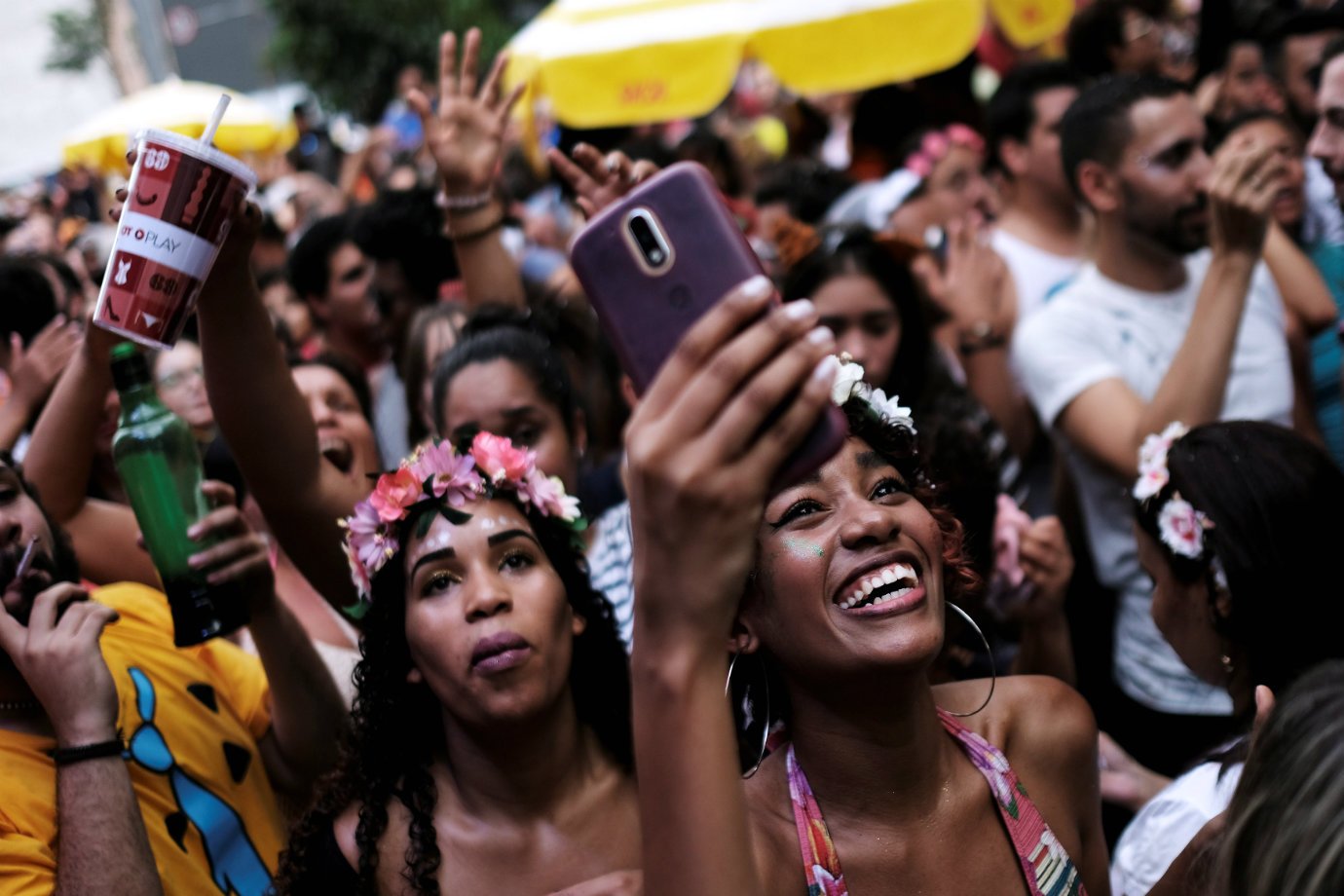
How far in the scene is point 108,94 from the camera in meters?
37.2

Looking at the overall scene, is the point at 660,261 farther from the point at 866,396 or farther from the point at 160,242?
the point at 160,242

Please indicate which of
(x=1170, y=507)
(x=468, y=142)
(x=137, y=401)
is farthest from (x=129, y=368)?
(x=1170, y=507)

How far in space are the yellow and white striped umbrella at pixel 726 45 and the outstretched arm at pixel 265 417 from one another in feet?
14.8

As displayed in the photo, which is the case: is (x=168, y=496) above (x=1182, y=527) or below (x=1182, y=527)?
above

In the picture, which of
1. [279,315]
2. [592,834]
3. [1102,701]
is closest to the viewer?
[592,834]

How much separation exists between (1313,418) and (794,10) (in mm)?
3823

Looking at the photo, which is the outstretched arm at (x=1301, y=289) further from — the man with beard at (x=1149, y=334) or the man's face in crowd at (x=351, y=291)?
the man's face in crowd at (x=351, y=291)

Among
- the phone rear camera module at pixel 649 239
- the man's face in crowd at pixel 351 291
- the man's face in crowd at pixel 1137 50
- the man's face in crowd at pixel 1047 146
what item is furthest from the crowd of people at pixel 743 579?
the man's face in crowd at pixel 1137 50

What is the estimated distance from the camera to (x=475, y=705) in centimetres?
234

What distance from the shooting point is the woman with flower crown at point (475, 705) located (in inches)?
92.0

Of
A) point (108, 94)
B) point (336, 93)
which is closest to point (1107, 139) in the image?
point (336, 93)

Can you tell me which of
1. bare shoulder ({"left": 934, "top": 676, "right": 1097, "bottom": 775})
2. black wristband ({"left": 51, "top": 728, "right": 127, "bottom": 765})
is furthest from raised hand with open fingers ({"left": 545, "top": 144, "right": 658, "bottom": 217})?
black wristband ({"left": 51, "top": 728, "right": 127, "bottom": 765})

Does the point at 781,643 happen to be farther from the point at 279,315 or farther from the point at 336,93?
the point at 336,93

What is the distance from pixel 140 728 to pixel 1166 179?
3.17 metres
